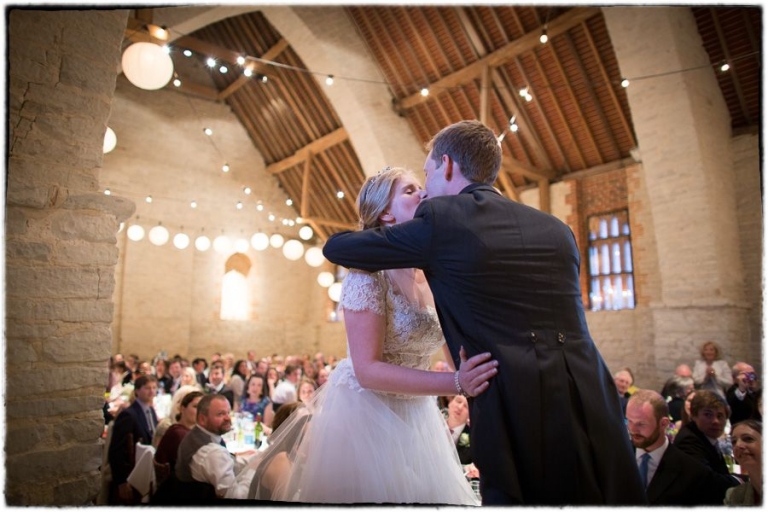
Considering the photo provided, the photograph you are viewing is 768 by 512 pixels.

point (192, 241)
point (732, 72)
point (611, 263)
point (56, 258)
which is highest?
point (732, 72)

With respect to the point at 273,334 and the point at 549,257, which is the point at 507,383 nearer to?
the point at 549,257

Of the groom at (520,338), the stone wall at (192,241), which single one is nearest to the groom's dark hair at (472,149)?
the groom at (520,338)

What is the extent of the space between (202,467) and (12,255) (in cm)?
141

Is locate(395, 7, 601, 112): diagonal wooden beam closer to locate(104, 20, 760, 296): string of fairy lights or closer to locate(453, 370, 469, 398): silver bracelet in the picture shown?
locate(104, 20, 760, 296): string of fairy lights

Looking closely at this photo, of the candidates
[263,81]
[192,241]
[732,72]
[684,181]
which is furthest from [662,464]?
[192,241]

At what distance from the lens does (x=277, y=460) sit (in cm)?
177

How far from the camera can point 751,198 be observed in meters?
8.00

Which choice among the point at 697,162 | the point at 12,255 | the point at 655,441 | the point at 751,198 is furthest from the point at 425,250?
the point at 751,198

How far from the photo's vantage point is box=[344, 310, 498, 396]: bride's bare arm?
1194 millimetres

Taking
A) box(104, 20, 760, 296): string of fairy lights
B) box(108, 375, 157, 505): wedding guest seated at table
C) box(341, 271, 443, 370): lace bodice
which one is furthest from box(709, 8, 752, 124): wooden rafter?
box(108, 375, 157, 505): wedding guest seated at table

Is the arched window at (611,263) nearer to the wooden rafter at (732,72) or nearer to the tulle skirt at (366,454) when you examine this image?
the wooden rafter at (732,72)

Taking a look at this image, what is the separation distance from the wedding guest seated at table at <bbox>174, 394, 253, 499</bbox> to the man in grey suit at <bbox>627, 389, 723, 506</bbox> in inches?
80.0

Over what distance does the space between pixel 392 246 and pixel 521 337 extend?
1.17ft

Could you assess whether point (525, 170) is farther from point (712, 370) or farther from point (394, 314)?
point (394, 314)
